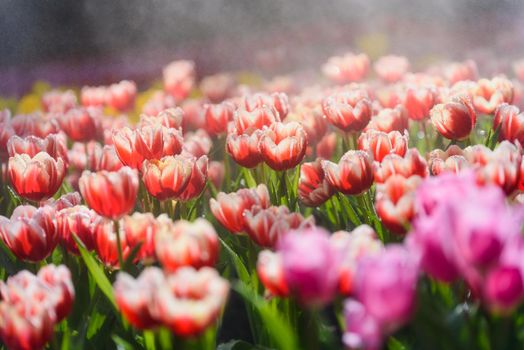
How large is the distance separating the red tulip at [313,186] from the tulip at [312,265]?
73cm

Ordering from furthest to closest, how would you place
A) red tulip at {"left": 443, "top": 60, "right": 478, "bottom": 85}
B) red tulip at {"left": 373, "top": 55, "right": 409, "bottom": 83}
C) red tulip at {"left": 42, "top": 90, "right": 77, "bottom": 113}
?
red tulip at {"left": 373, "top": 55, "right": 409, "bottom": 83} < red tulip at {"left": 42, "top": 90, "right": 77, "bottom": 113} < red tulip at {"left": 443, "top": 60, "right": 478, "bottom": 85}

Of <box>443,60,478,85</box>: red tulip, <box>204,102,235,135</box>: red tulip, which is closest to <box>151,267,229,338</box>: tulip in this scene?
A: <box>204,102,235,135</box>: red tulip

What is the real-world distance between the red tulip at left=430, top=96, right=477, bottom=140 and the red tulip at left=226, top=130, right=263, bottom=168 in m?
0.36

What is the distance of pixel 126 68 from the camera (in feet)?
15.6

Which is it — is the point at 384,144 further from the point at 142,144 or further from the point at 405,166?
the point at 142,144

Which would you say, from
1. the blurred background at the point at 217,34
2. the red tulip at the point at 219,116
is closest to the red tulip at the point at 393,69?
the red tulip at the point at 219,116

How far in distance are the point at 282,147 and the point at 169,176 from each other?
0.77ft

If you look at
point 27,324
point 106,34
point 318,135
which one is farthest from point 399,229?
point 106,34

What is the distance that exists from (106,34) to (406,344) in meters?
4.26

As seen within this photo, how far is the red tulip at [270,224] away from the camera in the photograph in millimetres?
1125

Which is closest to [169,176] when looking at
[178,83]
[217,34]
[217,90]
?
[217,90]

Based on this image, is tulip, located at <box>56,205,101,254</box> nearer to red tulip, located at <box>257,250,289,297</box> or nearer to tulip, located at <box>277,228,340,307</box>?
red tulip, located at <box>257,250,289,297</box>

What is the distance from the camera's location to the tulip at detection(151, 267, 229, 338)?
82cm

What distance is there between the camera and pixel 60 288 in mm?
1012
